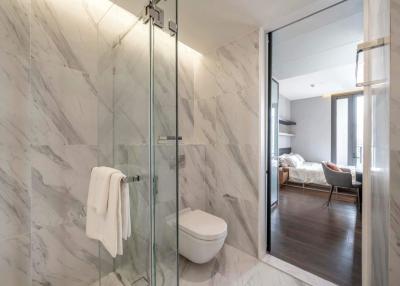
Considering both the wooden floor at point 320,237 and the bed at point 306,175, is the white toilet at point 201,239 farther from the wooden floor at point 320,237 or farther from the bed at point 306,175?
the bed at point 306,175

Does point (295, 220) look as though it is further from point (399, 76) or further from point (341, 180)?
point (399, 76)

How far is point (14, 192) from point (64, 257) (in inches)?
23.2

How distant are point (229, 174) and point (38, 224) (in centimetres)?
→ 168

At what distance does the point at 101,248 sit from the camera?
154 cm

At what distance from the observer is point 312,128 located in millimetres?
5969

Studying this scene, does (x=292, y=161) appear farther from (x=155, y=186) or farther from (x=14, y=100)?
(x=14, y=100)

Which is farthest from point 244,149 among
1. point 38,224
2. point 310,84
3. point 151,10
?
point 310,84

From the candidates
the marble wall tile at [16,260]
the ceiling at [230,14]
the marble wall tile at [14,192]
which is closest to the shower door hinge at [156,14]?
the ceiling at [230,14]

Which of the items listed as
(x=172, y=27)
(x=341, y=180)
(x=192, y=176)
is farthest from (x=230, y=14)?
(x=341, y=180)

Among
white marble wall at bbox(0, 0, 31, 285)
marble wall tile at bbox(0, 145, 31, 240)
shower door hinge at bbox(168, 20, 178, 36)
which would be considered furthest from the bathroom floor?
shower door hinge at bbox(168, 20, 178, 36)

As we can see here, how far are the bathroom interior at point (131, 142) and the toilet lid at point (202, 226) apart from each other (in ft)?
0.05

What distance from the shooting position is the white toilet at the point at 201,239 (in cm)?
155

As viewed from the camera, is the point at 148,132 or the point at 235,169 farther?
the point at 235,169

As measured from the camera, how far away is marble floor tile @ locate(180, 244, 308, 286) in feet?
5.15
